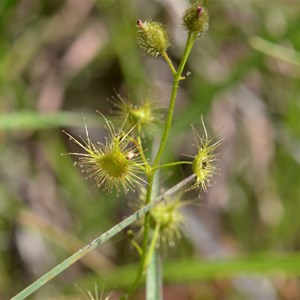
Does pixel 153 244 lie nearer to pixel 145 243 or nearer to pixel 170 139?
pixel 145 243

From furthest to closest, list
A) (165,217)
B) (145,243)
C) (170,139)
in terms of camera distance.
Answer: (170,139)
(165,217)
(145,243)

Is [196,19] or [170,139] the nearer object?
[196,19]

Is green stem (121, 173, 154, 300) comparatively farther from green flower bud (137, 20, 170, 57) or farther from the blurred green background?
the blurred green background

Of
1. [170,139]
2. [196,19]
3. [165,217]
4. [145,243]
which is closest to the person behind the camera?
[196,19]

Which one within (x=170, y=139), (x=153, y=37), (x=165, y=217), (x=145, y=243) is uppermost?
(x=170, y=139)

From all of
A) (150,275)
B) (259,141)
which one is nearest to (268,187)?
(259,141)

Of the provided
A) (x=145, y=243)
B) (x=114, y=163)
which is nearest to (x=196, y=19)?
(x=114, y=163)

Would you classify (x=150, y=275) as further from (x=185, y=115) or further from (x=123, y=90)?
(x=123, y=90)

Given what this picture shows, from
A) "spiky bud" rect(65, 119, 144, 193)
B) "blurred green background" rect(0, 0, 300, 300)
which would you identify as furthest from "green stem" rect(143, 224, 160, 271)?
"blurred green background" rect(0, 0, 300, 300)

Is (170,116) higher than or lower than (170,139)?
lower
